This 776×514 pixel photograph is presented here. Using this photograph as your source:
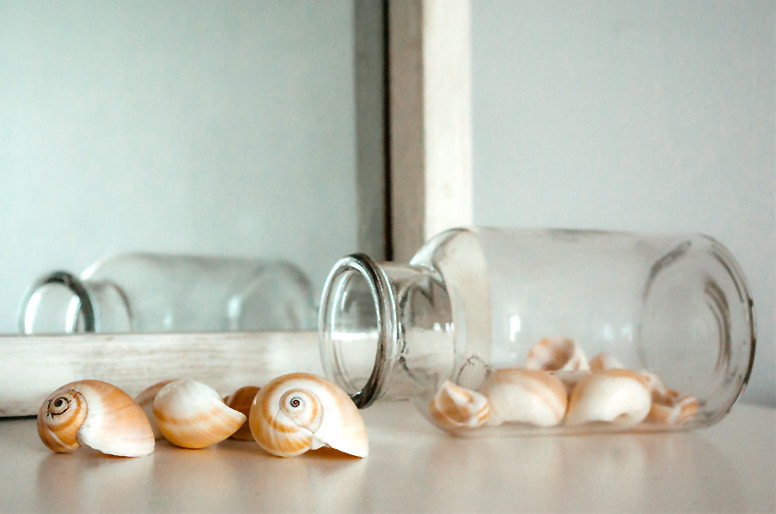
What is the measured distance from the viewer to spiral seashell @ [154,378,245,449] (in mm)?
418

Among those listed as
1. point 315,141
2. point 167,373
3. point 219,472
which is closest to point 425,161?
point 315,141

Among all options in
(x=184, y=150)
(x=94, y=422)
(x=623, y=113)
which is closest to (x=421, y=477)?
(x=94, y=422)

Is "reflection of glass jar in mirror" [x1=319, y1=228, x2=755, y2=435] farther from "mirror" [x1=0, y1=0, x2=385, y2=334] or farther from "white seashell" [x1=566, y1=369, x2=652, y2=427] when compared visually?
"mirror" [x1=0, y1=0, x2=385, y2=334]

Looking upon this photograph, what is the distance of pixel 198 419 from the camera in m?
0.42

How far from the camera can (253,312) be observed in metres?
0.72

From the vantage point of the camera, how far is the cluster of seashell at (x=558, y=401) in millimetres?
453

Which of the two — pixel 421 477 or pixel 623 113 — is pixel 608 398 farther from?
pixel 623 113

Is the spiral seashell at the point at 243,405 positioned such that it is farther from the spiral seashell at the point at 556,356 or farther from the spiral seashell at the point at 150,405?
the spiral seashell at the point at 556,356

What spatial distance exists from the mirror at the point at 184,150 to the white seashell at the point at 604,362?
33cm

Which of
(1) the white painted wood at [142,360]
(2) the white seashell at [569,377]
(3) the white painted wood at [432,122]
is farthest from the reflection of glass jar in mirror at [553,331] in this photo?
(3) the white painted wood at [432,122]

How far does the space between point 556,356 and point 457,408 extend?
3.4 inches

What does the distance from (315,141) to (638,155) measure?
0.39 m

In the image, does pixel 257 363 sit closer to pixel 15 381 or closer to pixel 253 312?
pixel 253 312

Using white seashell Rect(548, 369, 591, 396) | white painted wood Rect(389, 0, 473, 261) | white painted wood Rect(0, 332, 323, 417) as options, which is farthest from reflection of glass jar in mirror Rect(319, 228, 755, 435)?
white painted wood Rect(389, 0, 473, 261)
